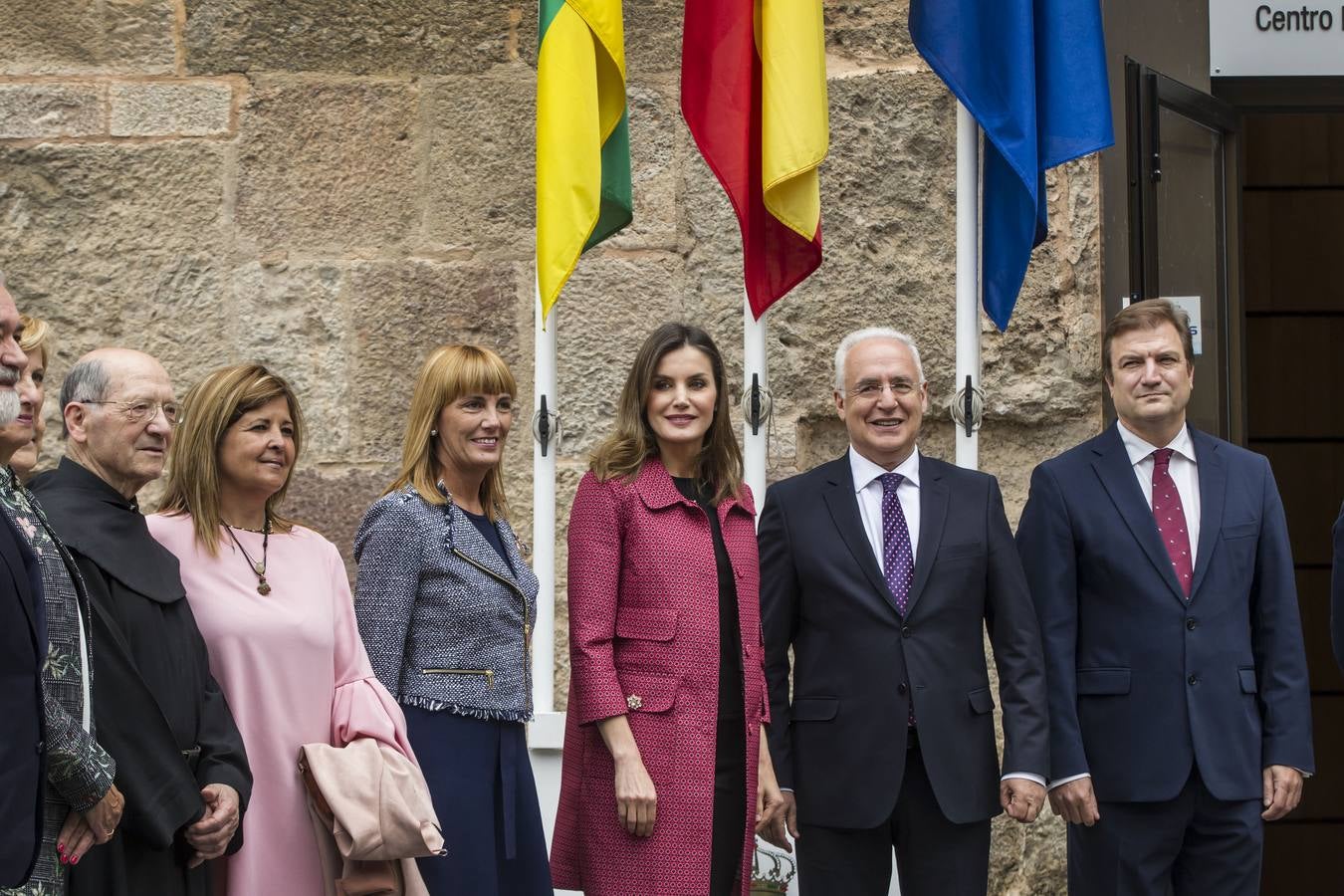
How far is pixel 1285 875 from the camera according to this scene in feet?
23.5

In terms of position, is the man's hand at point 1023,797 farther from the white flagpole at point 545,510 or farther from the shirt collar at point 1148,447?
the white flagpole at point 545,510

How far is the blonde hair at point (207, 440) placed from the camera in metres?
3.48

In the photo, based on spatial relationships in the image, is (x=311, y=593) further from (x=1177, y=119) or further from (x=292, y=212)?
(x=1177, y=119)

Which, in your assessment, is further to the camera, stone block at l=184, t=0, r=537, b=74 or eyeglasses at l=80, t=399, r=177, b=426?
stone block at l=184, t=0, r=537, b=74

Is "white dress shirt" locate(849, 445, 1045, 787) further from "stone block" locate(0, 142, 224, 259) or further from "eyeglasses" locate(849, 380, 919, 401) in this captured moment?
"stone block" locate(0, 142, 224, 259)

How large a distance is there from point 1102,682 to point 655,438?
112cm

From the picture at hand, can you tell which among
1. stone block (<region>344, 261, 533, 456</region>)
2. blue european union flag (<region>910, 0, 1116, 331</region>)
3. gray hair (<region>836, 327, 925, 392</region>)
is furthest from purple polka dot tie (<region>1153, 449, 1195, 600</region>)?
stone block (<region>344, 261, 533, 456</region>)

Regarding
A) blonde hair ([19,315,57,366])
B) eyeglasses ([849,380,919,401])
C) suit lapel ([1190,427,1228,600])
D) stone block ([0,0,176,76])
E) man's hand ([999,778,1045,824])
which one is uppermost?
stone block ([0,0,176,76])

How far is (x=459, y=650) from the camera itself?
3.67 metres

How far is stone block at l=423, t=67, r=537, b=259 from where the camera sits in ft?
16.8

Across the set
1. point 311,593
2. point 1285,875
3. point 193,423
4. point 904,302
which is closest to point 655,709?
point 311,593

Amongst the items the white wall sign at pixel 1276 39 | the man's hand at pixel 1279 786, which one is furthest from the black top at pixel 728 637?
the white wall sign at pixel 1276 39

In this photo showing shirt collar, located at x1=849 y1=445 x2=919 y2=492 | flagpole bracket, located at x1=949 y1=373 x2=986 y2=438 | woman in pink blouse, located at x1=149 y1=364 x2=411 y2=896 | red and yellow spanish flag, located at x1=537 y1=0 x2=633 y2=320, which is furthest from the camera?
flagpole bracket, located at x1=949 y1=373 x2=986 y2=438

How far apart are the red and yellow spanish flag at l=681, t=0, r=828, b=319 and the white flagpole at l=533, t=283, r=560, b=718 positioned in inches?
22.8
